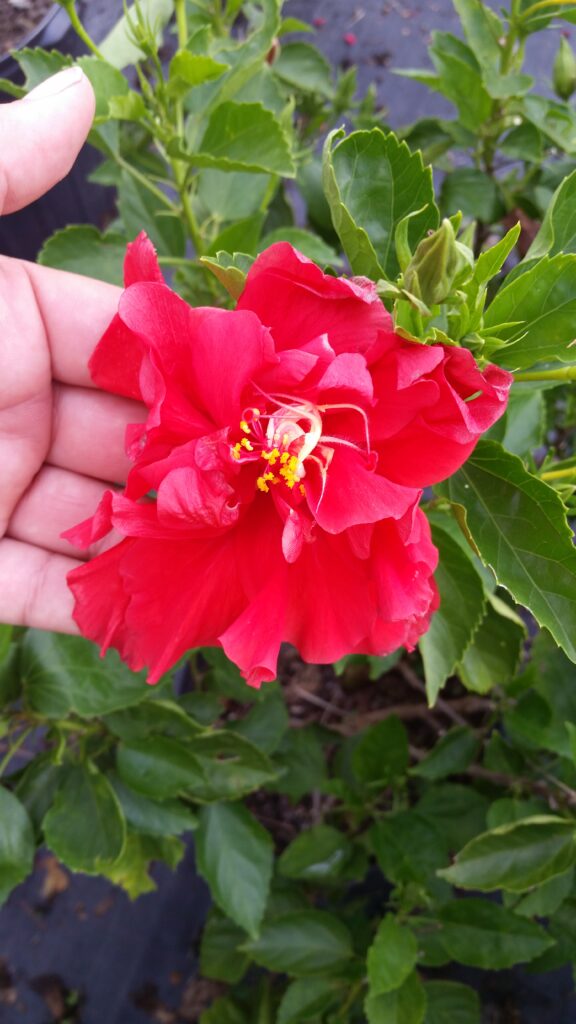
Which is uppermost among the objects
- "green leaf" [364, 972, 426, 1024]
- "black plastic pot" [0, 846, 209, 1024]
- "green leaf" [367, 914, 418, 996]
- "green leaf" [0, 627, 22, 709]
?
"green leaf" [0, 627, 22, 709]

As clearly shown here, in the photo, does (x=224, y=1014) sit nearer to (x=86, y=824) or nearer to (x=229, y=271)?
(x=86, y=824)

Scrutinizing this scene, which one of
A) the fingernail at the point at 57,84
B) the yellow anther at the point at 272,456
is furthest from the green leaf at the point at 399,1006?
the fingernail at the point at 57,84

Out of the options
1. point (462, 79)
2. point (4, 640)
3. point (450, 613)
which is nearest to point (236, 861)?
point (4, 640)

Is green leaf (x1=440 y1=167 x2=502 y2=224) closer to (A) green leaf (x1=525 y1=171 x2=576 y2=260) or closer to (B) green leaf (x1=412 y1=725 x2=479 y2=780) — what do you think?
(A) green leaf (x1=525 y1=171 x2=576 y2=260)

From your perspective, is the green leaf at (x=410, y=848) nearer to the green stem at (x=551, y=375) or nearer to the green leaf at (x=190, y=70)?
the green stem at (x=551, y=375)

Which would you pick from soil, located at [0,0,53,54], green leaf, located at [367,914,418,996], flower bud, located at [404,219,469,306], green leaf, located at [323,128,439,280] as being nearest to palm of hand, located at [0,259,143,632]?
green leaf, located at [323,128,439,280]

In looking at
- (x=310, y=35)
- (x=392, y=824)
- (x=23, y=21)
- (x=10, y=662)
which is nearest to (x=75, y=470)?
(x=10, y=662)

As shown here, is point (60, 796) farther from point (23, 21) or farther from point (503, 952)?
point (23, 21)
